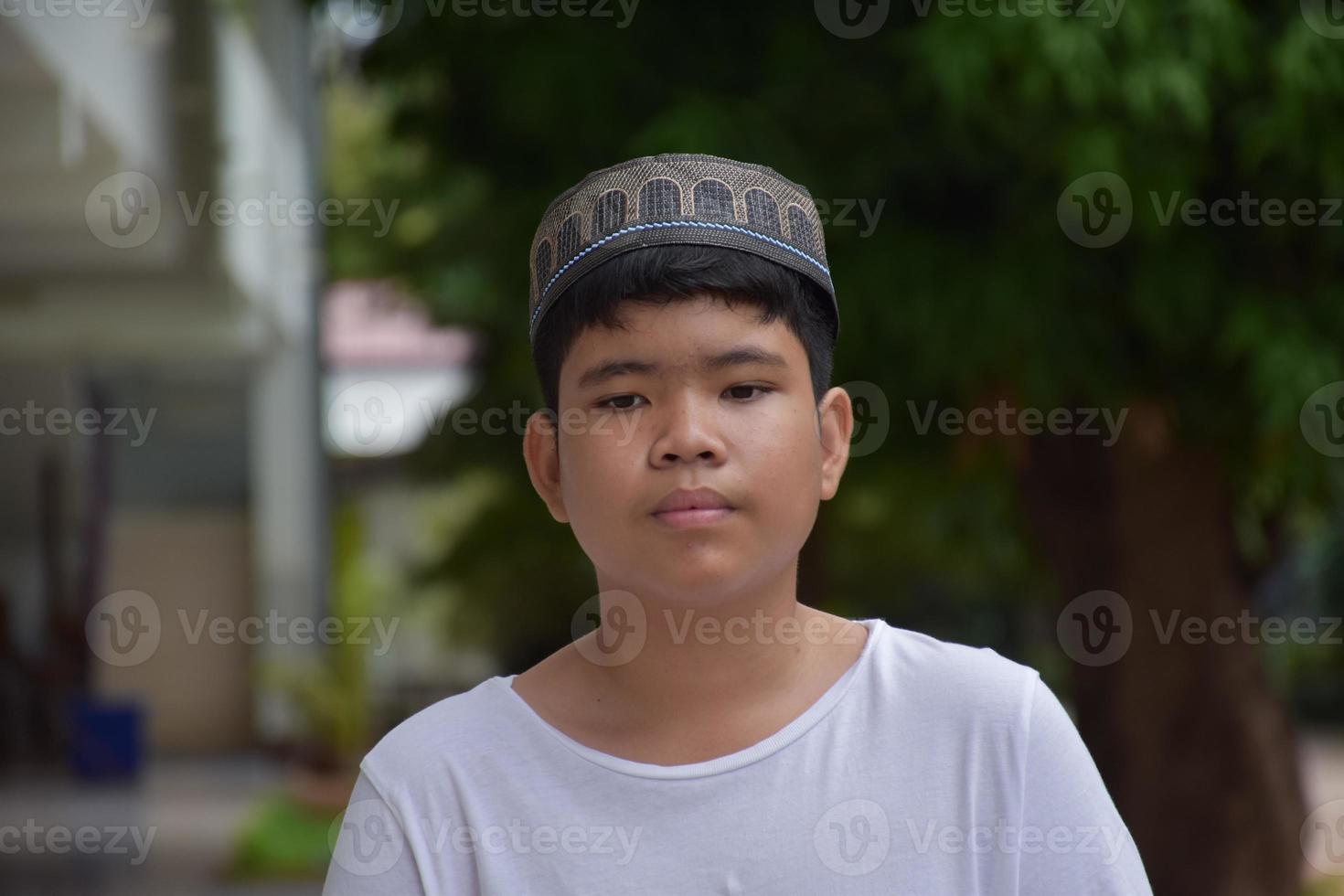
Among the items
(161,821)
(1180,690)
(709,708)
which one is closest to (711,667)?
(709,708)

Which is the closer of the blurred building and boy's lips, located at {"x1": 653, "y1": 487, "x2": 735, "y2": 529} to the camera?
boy's lips, located at {"x1": 653, "y1": 487, "x2": 735, "y2": 529}

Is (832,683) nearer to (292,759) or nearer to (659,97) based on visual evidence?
(659,97)

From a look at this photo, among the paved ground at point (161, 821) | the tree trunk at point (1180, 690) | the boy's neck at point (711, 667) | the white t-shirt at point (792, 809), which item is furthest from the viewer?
the paved ground at point (161, 821)

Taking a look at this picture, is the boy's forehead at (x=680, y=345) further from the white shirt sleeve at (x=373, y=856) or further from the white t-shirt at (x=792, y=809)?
the white shirt sleeve at (x=373, y=856)

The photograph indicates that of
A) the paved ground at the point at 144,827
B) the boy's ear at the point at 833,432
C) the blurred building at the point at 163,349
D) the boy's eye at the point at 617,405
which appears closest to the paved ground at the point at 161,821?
the paved ground at the point at 144,827

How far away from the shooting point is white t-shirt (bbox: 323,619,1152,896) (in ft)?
5.03

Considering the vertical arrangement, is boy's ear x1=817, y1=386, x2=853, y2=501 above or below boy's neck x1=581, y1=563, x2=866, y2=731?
above

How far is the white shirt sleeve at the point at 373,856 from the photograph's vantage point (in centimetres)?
156

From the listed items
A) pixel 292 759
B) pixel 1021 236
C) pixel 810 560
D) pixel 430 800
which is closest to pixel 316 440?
pixel 292 759

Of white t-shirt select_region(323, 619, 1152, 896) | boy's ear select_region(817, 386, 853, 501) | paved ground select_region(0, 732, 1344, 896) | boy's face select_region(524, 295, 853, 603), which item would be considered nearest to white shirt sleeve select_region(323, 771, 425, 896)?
white t-shirt select_region(323, 619, 1152, 896)

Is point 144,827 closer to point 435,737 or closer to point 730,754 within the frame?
point 435,737

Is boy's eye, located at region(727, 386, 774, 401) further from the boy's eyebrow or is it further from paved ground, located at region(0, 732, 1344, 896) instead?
paved ground, located at region(0, 732, 1344, 896)

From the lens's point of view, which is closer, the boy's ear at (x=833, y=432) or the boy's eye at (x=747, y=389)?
the boy's eye at (x=747, y=389)

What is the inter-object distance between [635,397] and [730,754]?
38 centimetres
